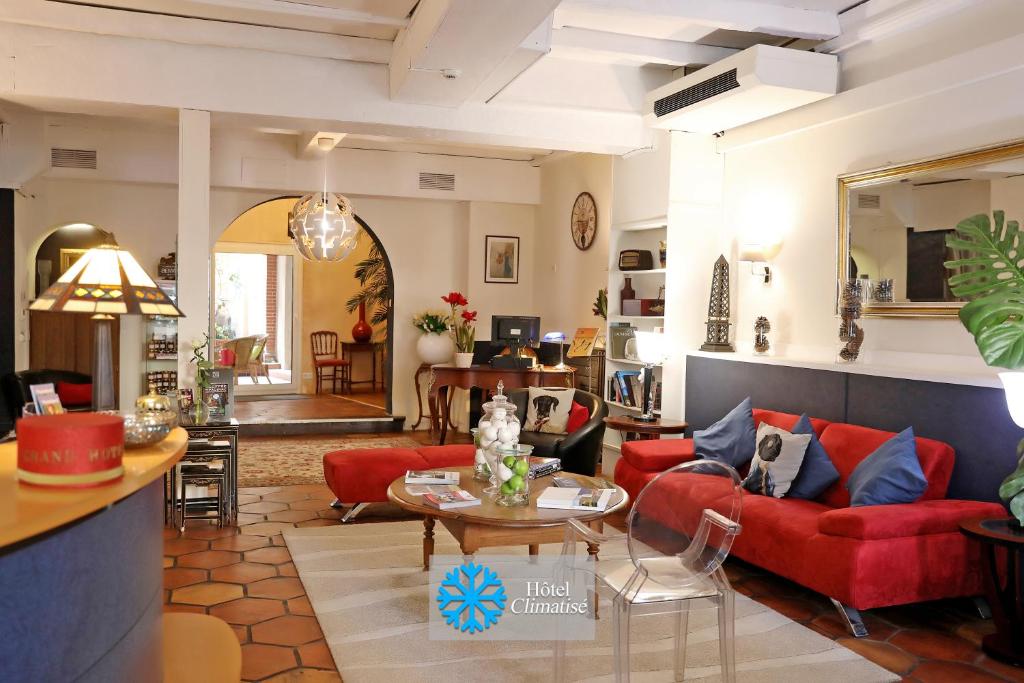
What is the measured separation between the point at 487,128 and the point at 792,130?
2148 millimetres

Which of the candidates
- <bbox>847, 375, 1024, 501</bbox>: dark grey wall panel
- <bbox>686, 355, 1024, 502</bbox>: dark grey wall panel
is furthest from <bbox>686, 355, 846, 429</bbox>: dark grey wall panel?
<bbox>847, 375, 1024, 501</bbox>: dark grey wall panel

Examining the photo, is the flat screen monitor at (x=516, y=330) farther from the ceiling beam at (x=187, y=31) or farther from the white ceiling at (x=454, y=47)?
the ceiling beam at (x=187, y=31)

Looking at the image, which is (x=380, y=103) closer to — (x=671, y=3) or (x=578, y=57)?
(x=578, y=57)

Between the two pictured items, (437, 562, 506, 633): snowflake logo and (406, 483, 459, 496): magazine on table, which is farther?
(406, 483, 459, 496): magazine on table

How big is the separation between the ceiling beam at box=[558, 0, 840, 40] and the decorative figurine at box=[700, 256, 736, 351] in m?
1.70

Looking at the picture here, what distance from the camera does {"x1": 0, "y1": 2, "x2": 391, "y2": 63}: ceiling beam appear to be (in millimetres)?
5172

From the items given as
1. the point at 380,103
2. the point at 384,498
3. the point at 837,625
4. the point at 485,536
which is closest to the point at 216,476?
the point at 384,498

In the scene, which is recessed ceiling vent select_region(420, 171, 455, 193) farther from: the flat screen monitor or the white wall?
the flat screen monitor

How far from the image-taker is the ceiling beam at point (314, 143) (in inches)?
300

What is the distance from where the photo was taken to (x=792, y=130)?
18.9 feet

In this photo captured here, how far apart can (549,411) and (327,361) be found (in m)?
6.97

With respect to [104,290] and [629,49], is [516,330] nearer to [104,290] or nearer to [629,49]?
[629,49]

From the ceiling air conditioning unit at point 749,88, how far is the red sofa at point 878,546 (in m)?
2.29

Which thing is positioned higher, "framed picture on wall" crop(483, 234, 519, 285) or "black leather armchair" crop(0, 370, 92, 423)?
"framed picture on wall" crop(483, 234, 519, 285)
